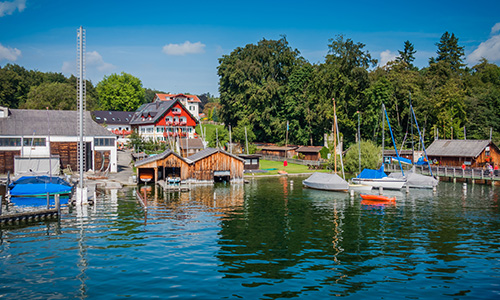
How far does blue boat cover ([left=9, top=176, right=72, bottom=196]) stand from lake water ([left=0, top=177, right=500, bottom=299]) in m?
6.05

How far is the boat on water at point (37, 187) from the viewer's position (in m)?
46.6

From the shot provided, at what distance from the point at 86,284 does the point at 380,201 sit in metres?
38.7

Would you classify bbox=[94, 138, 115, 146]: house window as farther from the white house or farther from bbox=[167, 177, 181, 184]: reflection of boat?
bbox=[167, 177, 181, 184]: reflection of boat

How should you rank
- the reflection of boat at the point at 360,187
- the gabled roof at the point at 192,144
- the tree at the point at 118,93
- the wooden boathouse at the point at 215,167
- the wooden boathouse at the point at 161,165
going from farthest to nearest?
the tree at the point at 118,93 < the gabled roof at the point at 192,144 < the wooden boathouse at the point at 215,167 < the wooden boathouse at the point at 161,165 < the reflection of boat at the point at 360,187

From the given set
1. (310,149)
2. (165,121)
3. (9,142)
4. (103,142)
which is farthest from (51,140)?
(310,149)

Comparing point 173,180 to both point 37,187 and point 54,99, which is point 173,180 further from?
point 54,99

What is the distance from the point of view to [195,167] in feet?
213

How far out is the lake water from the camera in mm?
22547

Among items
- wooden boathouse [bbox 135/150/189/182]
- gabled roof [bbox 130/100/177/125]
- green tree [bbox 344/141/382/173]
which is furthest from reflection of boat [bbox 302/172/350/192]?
gabled roof [bbox 130/100/177/125]

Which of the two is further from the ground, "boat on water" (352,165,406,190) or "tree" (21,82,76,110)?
"tree" (21,82,76,110)

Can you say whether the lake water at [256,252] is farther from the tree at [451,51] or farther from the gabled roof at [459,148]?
the tree at [451,51]

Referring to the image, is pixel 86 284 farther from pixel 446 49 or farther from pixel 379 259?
pixel 446 49

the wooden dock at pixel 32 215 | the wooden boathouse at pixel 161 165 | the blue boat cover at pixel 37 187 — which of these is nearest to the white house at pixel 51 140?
the wooden boathouse at pixel 161 165

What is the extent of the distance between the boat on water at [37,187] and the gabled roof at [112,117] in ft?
250
